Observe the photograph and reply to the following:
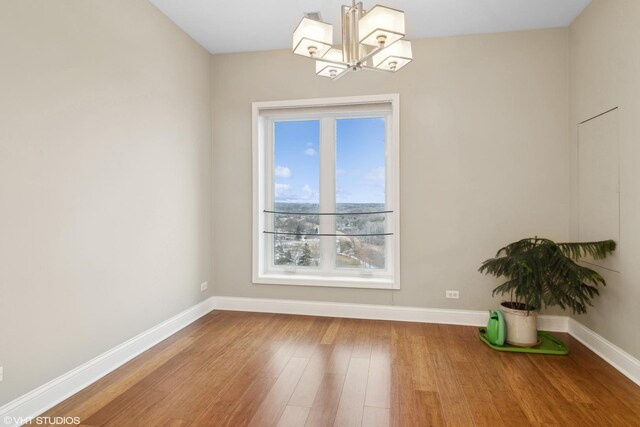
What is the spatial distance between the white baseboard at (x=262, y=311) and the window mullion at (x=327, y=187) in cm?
53

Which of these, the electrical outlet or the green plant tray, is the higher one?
the electrical outlet

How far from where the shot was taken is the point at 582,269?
2.70 meters

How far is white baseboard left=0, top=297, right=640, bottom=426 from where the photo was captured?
2053 mm

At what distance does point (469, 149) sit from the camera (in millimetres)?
3486

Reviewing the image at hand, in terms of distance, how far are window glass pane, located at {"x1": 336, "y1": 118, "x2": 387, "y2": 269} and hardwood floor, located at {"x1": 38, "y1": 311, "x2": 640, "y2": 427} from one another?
0.94 meters

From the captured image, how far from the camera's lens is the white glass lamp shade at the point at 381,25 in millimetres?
1859

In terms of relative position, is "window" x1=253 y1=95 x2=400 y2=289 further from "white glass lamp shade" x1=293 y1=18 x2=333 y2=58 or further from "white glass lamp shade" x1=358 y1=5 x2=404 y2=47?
"white glass lamp shade" x1=358 y1=5 x2=404 y2=47

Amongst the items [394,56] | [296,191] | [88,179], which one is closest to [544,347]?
[394,56]

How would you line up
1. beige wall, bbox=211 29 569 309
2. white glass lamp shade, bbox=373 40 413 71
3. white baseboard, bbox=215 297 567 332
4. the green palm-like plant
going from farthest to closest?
white baseboard, bbox=215 297 567 332, beige wall, bbox=211 29 569 309, the green palm-like plant, white glass lamp shade, bbox=373 40 413 71

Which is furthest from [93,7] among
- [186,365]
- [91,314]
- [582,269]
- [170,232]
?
[582,269]

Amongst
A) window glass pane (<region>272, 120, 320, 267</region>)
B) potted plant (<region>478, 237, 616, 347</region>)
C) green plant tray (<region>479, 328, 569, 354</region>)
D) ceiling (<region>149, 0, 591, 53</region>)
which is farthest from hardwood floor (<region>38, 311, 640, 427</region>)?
ceiling (<region>149, 0, 591, 53</region>)

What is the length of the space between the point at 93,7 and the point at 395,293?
11.3 feet

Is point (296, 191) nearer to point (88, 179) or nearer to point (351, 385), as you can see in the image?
point (88, 179)

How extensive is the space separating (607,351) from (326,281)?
2398mm
